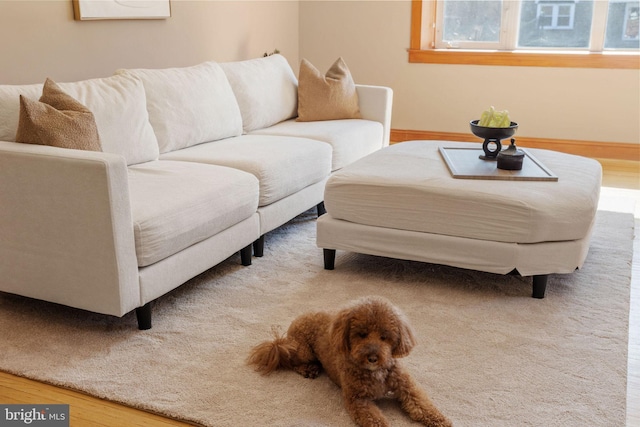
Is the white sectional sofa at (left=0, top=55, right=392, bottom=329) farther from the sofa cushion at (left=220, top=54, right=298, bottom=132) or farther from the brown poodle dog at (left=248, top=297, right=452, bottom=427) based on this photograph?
the brown poodle dog at (left=248, top=297, right=452, bottom=427)

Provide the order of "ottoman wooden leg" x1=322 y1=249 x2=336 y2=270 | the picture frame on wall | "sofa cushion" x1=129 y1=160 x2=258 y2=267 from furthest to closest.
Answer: the picture frame on wall
"ottoman wooden leg" x1=322 y1=249 x2=336 y2=270
"sofa cushion" x1=129 y1=160 x2=258 y2=267

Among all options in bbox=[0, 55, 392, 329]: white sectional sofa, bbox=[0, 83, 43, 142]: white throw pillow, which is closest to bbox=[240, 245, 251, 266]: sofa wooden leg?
bbox=[0, 55, 392, 329]: white sectional sofa

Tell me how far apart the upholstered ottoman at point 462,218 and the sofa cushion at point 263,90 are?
1.25 meters

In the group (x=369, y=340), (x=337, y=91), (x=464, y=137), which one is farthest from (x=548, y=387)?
(x=464, y=137)

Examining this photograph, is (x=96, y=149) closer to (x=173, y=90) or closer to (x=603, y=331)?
(x=173, y=90)

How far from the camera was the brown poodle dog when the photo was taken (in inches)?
74.7

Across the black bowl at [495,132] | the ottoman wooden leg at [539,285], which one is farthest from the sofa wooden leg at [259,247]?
the ottoman wooden leg at [539,285]

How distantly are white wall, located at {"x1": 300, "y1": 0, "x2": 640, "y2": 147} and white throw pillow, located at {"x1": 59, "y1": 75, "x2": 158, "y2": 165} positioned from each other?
10.4ft

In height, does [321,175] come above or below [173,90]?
below

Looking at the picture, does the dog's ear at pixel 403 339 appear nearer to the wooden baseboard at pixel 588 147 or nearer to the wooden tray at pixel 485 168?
the wooden tray at pixel 485 168

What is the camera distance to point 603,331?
102 inches

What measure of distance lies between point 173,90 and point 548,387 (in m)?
2.44

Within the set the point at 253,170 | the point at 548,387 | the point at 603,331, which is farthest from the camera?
the point at 253,170

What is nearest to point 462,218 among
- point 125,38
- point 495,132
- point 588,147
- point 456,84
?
point 495,132
